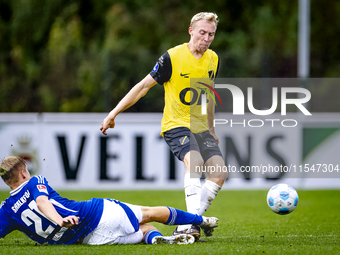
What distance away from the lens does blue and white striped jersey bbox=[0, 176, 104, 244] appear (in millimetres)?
4023

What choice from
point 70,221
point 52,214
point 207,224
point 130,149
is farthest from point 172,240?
point 130,149

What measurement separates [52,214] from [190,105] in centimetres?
170

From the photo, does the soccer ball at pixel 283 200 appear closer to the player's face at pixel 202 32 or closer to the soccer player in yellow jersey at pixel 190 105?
the soccer player in yellow jersey at pixel 190 105

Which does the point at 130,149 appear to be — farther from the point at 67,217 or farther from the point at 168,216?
the point at 67,217

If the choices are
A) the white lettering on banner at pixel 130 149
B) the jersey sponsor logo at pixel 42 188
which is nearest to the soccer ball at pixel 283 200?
the jersey sponsor logo at pixel 42 188

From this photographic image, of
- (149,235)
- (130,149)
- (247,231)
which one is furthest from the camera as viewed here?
(130,149)

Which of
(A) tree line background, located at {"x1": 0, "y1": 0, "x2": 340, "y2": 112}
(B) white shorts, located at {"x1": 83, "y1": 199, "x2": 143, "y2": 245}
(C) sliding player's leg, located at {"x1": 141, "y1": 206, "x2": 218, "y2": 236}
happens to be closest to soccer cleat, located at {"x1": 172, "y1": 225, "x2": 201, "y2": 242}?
(C) sliding player's leg, located at {"x1": 141, "y1": 206, "x2": 218, "y2": 236}

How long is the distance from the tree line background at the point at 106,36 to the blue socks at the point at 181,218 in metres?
8.58

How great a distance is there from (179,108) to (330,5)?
14787mm

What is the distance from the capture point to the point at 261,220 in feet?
19.8

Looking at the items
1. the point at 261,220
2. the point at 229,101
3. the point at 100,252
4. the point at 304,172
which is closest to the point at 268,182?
the point at 304,172

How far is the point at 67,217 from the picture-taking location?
12.8 ft

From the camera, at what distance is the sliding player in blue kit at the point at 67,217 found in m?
4.02

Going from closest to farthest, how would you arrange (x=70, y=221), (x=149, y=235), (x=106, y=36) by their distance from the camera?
(x=70, y=221), (x=149, y=235), (x=106, y=36)
